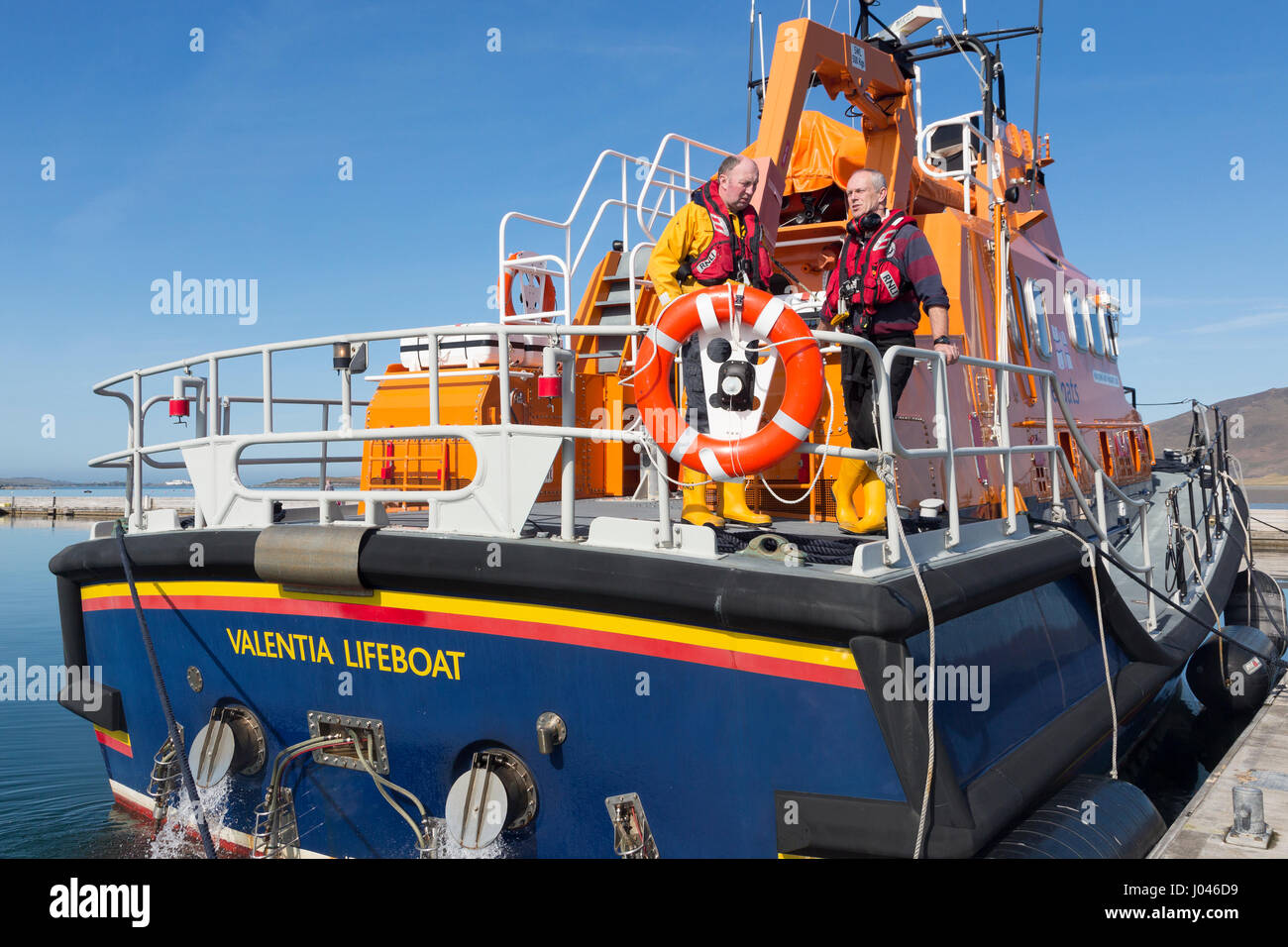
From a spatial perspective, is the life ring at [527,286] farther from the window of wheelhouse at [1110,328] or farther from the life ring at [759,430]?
the window of wheelhouse at [1110,328]

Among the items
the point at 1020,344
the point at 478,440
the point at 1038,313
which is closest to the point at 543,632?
the point at 478,440

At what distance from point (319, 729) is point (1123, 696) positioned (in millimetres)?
3938

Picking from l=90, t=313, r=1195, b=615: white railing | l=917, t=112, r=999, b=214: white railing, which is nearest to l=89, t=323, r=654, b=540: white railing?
l=90, t=313, r=1195, b=615: white railing

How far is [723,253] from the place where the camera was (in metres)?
4.26

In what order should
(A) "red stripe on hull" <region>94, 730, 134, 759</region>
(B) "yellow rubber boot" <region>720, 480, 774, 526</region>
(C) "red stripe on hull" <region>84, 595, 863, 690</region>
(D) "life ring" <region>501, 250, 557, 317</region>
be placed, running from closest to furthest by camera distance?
(C) "red stripe on hull" <region>84, 595, 863, 690</region> → (B) "yellow rubber boot" <region>720, 480, 774, 526</region> → (A) "red stripe on hull" <region>94, 730, 134, 759</region> → (D) "life ring" <region>501, 250, 557, 317</region>

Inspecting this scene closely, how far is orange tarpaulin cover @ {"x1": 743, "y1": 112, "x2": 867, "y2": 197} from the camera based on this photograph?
20.9ft

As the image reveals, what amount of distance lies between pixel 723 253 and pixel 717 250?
29 millimetres

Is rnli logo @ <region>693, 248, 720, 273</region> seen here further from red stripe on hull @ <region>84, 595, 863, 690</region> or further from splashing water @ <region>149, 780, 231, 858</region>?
splashing water @ <region>149, 780, 231, 858</region>

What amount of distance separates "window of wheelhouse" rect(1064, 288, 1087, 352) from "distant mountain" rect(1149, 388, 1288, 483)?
96413 mm

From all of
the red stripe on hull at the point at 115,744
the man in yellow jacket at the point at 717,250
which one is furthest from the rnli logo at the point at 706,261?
the red stripe on hull at the point at 115,744
